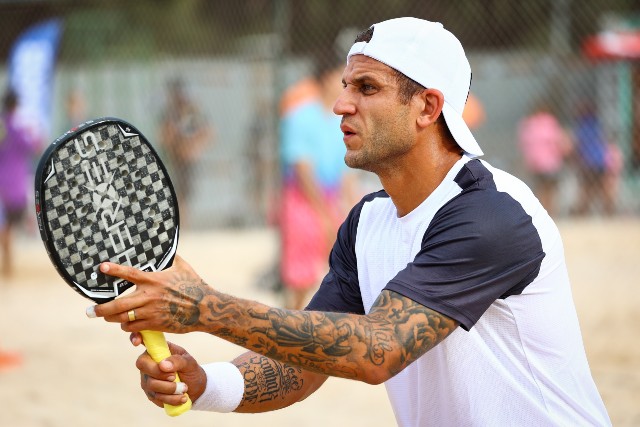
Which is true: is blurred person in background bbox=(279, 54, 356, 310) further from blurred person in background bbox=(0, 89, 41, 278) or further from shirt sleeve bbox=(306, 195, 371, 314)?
shirt sleeve bbox=(306, 195, 371, 314)

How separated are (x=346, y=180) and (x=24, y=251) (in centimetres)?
672

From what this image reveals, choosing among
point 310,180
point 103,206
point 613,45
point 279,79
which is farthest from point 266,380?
point 613,45

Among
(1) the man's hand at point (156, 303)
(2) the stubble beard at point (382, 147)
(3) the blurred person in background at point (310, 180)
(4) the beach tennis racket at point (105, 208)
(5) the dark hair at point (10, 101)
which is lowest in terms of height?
(1) the man's hand at point (156, 303)

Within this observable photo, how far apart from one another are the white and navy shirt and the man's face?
19 cm

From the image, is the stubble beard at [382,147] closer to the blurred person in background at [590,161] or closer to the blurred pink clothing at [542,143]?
the blurred person in background at [590,161]

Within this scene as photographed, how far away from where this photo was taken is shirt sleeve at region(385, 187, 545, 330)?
2576mm

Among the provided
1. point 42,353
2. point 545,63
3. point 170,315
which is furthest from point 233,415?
point 545,63

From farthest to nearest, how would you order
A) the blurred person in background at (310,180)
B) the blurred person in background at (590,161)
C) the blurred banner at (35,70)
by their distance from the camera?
the blurred banner at (35,70) < the blurred person in background at (590,161) < the blurred person in background at (310,180)

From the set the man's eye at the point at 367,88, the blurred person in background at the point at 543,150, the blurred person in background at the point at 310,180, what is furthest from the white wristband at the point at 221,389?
the blurred person in background at the point at 543,150

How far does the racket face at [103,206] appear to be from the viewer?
250cm

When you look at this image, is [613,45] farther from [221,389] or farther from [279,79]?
[221,389]

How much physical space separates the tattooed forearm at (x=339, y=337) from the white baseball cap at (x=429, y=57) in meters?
0.64

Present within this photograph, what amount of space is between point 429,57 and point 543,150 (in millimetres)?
11699

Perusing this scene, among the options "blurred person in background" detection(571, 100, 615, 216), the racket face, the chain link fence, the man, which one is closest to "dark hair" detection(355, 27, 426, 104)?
the man
